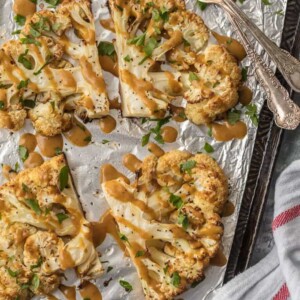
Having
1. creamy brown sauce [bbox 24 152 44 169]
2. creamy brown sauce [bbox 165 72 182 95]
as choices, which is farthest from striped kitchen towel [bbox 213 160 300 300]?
creamy brown sauce [bbox 24 152 44 169]

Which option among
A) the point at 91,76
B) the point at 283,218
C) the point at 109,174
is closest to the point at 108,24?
the point at 91,76

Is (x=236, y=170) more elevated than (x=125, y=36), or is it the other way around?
(x=125, y=36)

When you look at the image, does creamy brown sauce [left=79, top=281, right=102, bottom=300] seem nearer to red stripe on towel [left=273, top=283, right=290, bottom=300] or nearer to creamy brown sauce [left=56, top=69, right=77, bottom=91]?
red stripe on towel [left=273, top=283, right=290, bottom=300]

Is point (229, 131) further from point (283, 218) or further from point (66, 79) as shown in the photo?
point (66, 79)

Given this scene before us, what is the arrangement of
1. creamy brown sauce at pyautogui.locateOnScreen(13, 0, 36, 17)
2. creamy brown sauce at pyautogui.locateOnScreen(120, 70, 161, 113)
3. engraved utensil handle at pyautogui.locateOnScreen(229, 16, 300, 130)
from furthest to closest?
1. creamy brown sauce at pyautogui.locateOnScreen(13, 0, 36, 17)
2. creamy brown sauce at pyautogui.locateOnScreen(120, 70, 161, 113)
3. engraved utensil handle at pyautogui.locateOnScreen(229, 16, 300, 130)

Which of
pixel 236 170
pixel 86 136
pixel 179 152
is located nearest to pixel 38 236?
pixel 86 136

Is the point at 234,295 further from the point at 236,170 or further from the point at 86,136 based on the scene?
the point at 86,136
